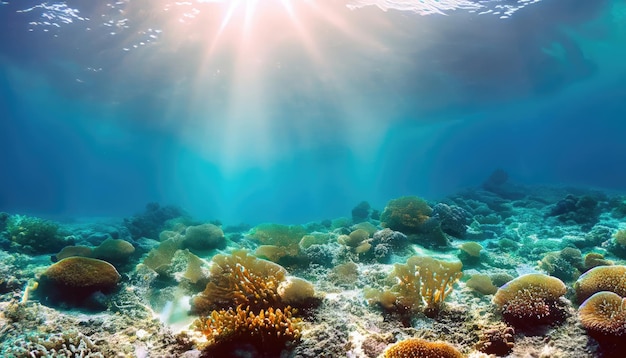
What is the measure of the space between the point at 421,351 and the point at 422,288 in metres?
1.68

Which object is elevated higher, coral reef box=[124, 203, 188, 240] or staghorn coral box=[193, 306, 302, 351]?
staghorn coral box=[193, 306, 302, 351]

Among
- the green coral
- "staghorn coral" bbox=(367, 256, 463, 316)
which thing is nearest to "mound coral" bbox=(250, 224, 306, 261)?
"staghorn coral" bbox=(367, 256, 463, 316)

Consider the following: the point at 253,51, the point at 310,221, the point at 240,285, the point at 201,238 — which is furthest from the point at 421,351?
the point at 310,221

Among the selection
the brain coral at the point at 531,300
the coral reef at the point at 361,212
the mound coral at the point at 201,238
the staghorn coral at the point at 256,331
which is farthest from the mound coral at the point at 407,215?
the coral reef at the point at 361,212

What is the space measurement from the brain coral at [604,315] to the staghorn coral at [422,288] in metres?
1.64

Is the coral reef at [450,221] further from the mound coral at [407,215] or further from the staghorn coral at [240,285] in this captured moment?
the staghorn coral at [240,285]

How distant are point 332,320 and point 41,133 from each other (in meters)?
75.1

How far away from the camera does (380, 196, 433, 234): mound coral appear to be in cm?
944

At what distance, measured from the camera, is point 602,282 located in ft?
14.7

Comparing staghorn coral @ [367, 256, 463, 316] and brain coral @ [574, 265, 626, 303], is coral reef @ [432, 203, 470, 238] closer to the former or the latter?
staghorn coral @ [367, 256, 463, 316]

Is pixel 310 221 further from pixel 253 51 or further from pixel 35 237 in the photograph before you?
pixel 35 237

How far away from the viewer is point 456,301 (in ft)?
17.3

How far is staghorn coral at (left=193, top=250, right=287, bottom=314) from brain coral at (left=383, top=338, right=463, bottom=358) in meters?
2.04

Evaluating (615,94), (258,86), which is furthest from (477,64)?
(615,94)
